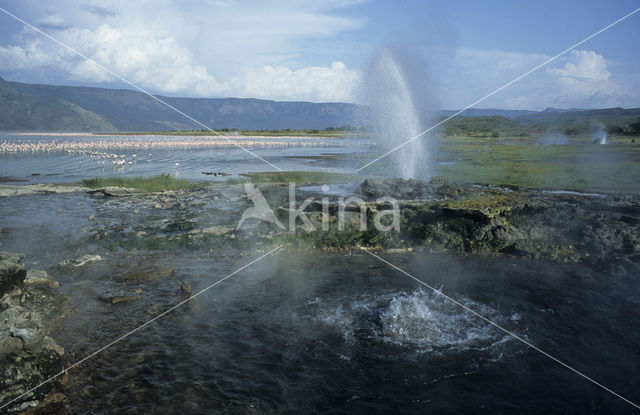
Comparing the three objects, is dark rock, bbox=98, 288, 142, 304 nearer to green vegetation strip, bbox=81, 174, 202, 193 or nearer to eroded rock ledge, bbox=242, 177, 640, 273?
eroded rock ledge, bbox=242, 177, 640, 273

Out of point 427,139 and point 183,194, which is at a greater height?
point 427,139

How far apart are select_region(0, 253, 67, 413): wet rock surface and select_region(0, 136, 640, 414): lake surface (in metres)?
0.36

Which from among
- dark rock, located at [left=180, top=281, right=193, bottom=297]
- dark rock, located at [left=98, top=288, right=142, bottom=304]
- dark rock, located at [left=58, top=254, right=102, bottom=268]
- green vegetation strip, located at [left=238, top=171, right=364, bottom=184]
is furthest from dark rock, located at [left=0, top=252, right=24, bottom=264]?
green vegetation strip, located at [left=238, top=171, right=364, bottom=184]

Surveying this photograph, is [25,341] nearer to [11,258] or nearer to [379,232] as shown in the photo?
[11,258]

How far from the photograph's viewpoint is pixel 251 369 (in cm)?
727

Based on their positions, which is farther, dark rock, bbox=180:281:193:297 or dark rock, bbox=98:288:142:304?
dark rock, bbox=180:281:193:297

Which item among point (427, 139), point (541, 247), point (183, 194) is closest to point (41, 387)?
point (541, 247)

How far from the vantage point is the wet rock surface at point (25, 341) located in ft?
21.0

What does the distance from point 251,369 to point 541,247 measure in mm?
10774

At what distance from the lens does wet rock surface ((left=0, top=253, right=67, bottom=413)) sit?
252 inches

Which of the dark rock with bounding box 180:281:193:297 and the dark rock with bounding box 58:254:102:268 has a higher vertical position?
the dark rock with bounding box 58:254:102:268

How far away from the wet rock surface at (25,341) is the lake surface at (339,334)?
359 millimetres

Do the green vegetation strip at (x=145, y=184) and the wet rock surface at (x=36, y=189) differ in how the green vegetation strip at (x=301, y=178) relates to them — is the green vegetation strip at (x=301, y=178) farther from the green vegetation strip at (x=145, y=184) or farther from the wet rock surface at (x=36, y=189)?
the wet rock surface at (x=36, y=189)

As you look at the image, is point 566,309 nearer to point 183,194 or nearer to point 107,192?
point 183,194
